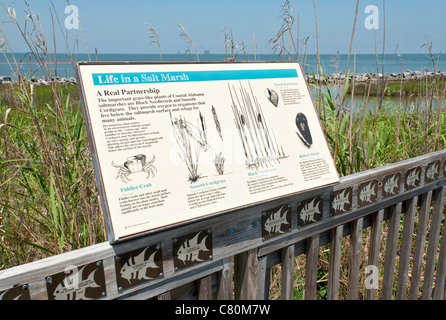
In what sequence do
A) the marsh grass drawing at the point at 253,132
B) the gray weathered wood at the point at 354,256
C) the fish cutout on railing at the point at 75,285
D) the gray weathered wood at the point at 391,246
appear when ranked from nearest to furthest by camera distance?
the fish cutout on railing at the point at 75,285
the marsh grass drawing at the point at 253,132
the gray weathered wood at the point at 354,256
the gray weathered wood at the point at 391,246

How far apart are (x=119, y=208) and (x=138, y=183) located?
0.25ft

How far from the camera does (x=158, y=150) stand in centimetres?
97

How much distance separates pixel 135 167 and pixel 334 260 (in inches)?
37.6

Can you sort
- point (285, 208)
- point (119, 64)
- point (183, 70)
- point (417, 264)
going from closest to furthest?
point (119, 64)
point (183, 70)
point (285, 208)
point (417, 264)

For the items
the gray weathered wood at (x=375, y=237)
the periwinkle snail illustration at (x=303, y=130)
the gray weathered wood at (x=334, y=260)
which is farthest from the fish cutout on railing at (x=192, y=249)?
the gray weathered wood at (x=375, y=237)

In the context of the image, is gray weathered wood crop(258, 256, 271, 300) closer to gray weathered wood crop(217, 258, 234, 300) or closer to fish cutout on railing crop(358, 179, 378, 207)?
gray weathered wood crop(217, 258, 234, 300)

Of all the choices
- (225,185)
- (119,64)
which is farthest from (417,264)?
(119,64)

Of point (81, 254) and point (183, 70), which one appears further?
point (183, 70)

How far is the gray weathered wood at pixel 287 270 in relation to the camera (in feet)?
4.39

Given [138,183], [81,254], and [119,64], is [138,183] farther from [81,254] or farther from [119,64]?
[119,64]

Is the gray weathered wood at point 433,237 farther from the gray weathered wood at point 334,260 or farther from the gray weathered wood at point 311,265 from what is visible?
the gray weathered wood at point 311,265

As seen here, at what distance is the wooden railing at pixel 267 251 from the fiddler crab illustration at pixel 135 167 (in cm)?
17

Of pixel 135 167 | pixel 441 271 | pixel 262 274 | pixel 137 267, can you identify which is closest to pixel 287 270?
pixel 262 274

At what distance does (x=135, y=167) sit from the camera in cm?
93
